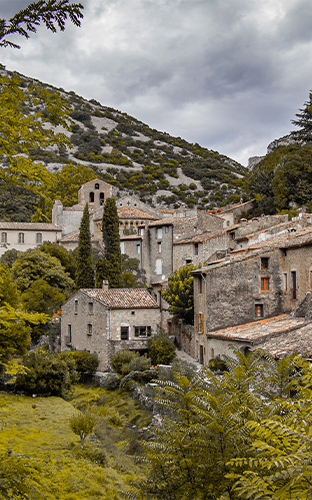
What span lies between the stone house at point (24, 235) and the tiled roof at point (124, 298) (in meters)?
29.6

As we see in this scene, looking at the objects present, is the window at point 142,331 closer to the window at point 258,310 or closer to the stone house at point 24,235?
the window at point 258,310

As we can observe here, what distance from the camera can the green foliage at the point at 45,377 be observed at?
32.7 metres

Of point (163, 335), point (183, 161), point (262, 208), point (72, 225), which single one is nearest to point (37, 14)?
point (163, 335)

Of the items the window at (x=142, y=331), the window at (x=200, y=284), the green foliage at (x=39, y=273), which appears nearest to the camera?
the window at (x=200, y=284)

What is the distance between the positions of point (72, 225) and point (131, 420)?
4668cm

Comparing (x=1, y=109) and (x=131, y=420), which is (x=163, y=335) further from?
(x=1, y=109)

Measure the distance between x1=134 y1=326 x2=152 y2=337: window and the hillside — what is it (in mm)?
42634

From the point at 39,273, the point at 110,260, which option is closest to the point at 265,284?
the point at 110,260

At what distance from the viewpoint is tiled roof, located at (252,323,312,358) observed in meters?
20.0

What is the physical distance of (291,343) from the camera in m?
21.4

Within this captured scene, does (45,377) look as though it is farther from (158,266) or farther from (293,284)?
(158,266)

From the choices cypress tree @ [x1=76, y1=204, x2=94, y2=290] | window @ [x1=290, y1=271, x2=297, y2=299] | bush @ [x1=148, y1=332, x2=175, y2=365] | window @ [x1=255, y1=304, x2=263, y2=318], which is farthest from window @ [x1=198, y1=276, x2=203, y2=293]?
cypress tree @ [x1=76, y1=204, x2=94, y2=290]

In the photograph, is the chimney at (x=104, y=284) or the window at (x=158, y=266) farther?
the window at (x=158, y=266)

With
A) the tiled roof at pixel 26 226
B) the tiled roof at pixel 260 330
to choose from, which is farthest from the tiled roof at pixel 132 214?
the tiled roof at pixel 260 330
